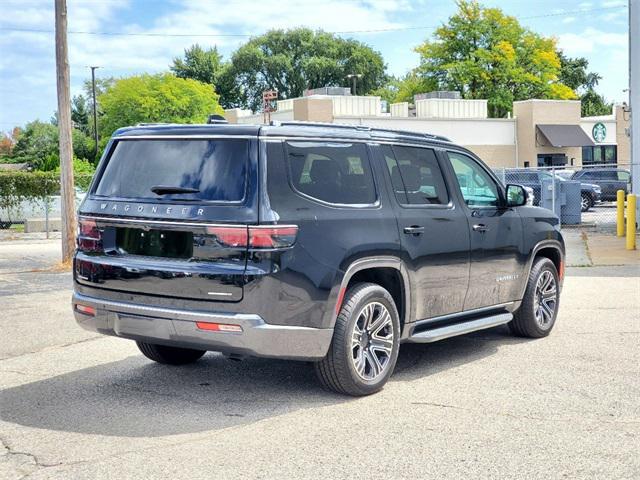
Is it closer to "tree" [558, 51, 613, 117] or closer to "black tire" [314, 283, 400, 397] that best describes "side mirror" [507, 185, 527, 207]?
"black tire" [314, 283, 400, 397]

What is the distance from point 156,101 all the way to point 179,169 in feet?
203

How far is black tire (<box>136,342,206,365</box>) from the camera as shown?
23.7ft

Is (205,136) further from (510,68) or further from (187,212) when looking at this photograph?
→ (510,68)

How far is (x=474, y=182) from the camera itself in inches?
312

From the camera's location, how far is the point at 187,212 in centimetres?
582

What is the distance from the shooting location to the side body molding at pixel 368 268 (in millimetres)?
5938

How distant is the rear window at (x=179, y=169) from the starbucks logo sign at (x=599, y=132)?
51.4 metres

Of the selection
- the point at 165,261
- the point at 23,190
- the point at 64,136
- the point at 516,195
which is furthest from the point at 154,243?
the point at 23,190

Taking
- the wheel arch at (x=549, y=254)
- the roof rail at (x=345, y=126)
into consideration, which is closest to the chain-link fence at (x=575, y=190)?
the wheel arch at (x=549, y=254)

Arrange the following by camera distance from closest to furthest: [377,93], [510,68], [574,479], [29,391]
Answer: [574,479]
[29,391]
[510,68]
[377,93]

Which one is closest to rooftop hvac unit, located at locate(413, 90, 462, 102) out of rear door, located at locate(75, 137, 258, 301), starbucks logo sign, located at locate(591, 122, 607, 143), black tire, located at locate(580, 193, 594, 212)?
starbucks logo sign, located at locate(591, 122, 607, 143)

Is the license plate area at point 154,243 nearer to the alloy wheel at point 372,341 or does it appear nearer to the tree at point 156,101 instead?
the alloy wheel at point 372,341

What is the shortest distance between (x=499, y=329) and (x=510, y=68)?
60453 mm

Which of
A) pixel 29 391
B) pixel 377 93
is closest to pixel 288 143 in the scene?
pixel 29 391
